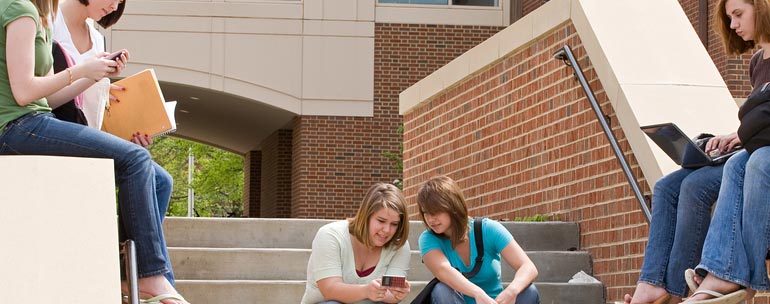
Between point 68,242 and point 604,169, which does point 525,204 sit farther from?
point 68,242

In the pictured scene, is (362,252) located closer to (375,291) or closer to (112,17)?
(375,291)

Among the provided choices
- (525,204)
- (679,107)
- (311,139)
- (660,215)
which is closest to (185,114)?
(311,139)

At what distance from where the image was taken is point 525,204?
919cm

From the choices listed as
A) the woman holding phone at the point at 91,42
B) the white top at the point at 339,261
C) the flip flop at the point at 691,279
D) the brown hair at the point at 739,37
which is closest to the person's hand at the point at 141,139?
the woman holding phone at the point at 91,42

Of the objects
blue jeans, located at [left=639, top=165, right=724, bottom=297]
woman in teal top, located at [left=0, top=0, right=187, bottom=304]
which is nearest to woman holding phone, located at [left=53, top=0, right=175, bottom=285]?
woman in teal top, located at [left=0, top=0, right=187, bottom=304]

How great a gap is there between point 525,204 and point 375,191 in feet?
11.8

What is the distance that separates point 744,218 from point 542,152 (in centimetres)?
436

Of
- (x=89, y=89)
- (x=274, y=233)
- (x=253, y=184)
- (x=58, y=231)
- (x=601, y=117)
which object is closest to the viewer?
(x=58, y=231)

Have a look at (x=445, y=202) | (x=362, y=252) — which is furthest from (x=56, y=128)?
(x=445, y=202)

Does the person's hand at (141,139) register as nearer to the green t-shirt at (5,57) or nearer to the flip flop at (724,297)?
the green t-shirt at (5,57)

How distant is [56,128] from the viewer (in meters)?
4.51

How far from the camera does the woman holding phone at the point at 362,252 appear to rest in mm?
5645

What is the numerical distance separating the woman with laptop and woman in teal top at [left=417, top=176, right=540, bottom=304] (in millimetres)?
1292

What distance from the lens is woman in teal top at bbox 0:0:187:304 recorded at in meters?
4.36
